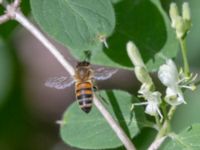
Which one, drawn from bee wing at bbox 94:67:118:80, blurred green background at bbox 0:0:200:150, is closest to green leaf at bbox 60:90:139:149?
bee wing at bbox 94:67:118:80

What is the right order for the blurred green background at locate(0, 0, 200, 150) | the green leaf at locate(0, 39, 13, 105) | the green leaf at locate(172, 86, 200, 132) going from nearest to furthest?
the green leaf at locate(172, 86, 200, 132) → the blurred green background at locate(0, 0, 200, 150) → the green leaf at locate(0, 39, 13, 105)

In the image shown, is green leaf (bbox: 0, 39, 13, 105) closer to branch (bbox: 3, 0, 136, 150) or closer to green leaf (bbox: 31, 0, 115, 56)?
branch (bbox: 3, 0, 136, 150)

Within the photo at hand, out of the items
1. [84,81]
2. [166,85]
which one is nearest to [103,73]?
[84,81]

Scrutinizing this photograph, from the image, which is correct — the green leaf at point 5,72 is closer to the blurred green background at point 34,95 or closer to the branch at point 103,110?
the blurred green background at point 34,95

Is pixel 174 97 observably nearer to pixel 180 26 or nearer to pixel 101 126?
pixel 180 26

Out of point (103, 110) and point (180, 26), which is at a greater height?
point (180, 26)

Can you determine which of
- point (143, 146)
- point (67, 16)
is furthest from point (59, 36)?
point (143, 146)

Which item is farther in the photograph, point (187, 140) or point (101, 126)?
point (101, 126)

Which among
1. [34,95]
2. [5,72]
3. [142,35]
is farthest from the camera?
[34,95]
